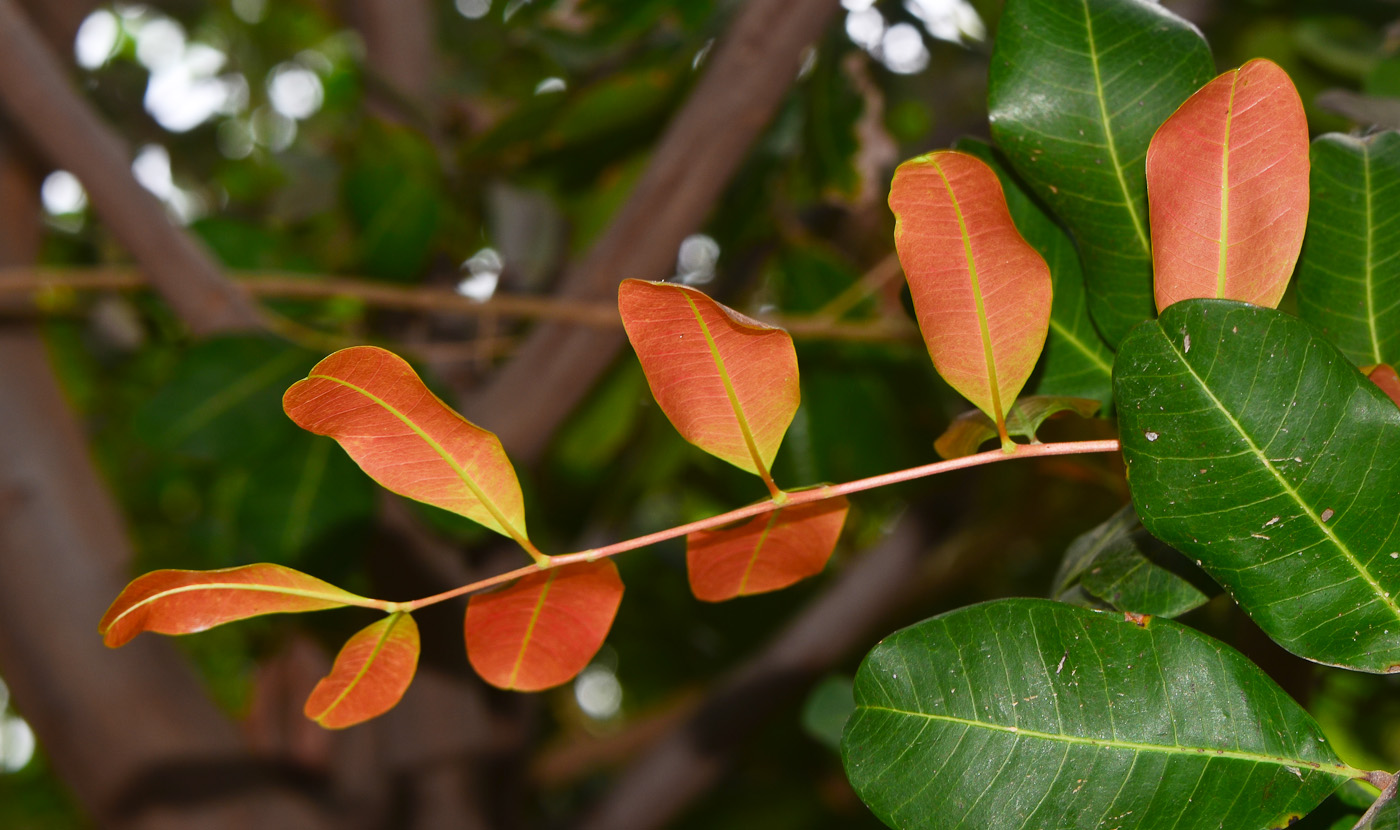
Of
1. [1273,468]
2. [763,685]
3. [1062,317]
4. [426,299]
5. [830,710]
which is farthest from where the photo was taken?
[763,685]

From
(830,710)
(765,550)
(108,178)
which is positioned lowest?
(830,710)

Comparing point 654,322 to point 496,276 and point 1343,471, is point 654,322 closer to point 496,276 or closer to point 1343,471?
point 1343,471

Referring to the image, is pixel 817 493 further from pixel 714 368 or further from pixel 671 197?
pixel 671 197

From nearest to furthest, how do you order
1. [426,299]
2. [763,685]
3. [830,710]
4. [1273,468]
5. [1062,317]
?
[1273,468] → [1062,317] → [830,710] → [426,299] → [763,685]

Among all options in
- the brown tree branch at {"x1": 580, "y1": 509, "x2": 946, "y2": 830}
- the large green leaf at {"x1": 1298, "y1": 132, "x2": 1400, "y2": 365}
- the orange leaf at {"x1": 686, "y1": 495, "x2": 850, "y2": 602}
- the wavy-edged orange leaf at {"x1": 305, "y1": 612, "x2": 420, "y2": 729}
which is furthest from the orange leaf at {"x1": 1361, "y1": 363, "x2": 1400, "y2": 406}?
the brown tree branch at {"x1": 580, "y1": 509, "x2": 946, "y2": 830}

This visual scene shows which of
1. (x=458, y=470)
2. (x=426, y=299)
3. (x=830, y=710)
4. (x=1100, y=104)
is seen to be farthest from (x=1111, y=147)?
(x=426, y=299)

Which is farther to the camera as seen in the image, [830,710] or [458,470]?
[830,710]

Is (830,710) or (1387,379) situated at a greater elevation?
(1387,379)

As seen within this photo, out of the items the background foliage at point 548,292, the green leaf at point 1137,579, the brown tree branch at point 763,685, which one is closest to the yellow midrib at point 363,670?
the green leaf at point 1137,579
